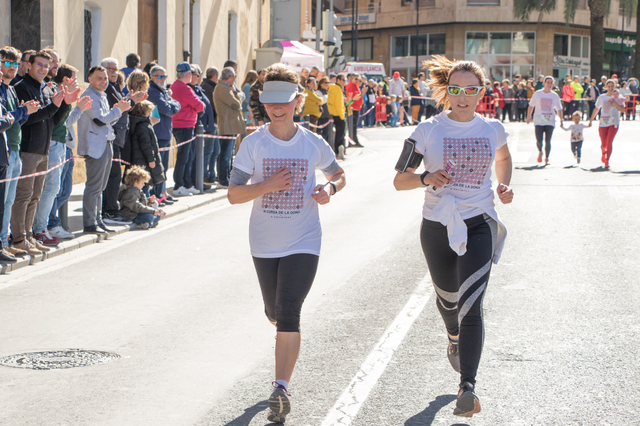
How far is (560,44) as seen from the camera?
6550 cm

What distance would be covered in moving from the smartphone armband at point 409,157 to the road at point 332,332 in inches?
50.9

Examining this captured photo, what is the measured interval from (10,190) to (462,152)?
18.3 feet

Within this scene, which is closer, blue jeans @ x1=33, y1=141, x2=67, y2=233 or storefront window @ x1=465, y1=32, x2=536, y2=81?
blue jeans @ x1=33, y1=141, x2=67, y2=233

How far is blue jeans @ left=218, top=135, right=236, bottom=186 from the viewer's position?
16266mm

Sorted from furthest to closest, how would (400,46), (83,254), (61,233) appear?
(400,46), (61,233), (83,254)

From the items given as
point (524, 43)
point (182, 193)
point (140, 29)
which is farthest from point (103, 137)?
point (524, 43)

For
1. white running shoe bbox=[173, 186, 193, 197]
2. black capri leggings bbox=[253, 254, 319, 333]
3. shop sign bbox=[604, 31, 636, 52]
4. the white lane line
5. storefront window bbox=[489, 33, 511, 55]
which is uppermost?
shop sign bbox=[604, 31, 636, 52]

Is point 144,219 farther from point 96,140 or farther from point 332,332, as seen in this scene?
point 332,332

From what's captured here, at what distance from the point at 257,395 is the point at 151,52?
16766 millimetres

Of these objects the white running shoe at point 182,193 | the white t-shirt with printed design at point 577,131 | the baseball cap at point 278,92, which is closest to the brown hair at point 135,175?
the white running shoe at point 182,193

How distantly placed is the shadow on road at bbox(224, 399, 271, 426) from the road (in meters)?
0.02

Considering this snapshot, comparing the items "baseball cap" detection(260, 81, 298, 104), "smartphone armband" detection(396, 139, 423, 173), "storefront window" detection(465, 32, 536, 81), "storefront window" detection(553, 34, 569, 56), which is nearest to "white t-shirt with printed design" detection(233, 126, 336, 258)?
Result: "baseball cap" detection(260, 81, 298, 104)

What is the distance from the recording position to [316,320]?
698cm

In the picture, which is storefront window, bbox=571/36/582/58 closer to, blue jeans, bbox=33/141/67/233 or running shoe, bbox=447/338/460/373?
blue jeans, bbox=33/141/67/233
